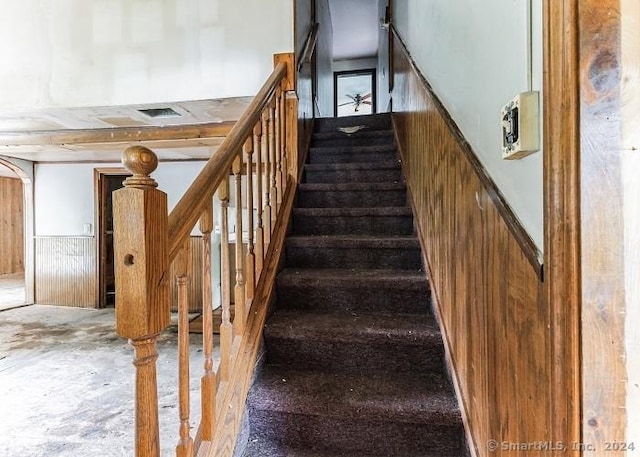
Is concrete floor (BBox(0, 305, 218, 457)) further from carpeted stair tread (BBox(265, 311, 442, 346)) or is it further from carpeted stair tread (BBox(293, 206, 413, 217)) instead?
carpeted stair tread (BBox(293, 206, 413, 217))

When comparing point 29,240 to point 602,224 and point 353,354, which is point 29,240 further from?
point 602,224

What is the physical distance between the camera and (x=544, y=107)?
0.65 m

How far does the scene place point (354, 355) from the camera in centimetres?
151

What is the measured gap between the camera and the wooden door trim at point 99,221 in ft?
17.1

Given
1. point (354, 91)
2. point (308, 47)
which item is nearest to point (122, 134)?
point (308, 47)

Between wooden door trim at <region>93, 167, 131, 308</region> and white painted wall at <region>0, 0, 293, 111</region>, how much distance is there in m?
2.55

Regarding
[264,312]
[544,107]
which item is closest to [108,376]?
[264,312]

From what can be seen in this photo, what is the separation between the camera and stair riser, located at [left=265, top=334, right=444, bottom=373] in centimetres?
148

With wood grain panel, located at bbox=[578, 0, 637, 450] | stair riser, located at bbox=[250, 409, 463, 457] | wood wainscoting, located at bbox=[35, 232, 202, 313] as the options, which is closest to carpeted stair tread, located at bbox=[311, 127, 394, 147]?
stair riser, located at bbox=[250, 409, 463, 457]

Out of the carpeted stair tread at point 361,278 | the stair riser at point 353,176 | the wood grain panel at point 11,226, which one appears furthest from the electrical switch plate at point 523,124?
the wood grain panel at point 11,226

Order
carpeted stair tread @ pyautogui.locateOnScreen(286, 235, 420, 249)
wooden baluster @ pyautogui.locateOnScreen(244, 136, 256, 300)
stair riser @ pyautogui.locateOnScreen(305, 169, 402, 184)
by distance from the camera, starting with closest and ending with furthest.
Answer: wooden baluster @ pyautogui.locateOnScreen(244, 136, 256, 300), carpeted stair tread @ pyautogui.locateOnScreen(286, 235, 420, 249), stair riser @ pyautogui.locateOnScreen(305, 169, 402, 184)

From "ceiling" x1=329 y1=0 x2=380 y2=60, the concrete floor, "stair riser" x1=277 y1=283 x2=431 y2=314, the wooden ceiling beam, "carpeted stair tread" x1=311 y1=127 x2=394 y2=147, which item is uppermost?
"ceiling" x1=329 y1=0 x2=380 y2=60

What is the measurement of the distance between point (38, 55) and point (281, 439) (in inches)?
127

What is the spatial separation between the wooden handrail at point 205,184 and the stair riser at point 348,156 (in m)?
1.53
